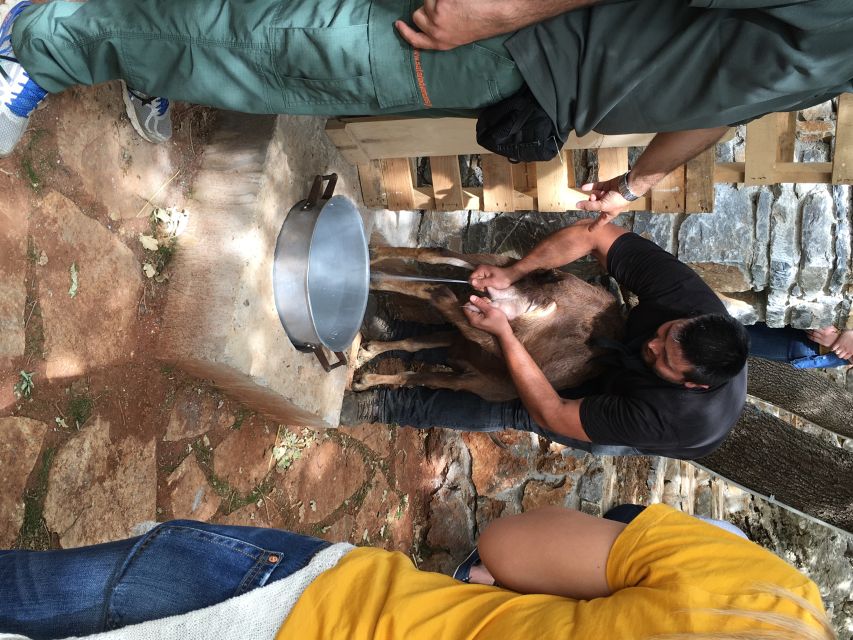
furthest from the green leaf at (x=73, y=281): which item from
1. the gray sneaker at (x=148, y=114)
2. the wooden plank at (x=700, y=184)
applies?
the wooden plank at (x=700, y=184)

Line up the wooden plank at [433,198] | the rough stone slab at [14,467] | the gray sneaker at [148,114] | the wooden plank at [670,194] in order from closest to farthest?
the rough stone slab at [14,467], the gray sneaker at [148,114], the wooden plank at [670,194], the wooden plank at [433,198]

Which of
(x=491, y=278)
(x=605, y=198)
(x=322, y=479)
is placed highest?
(x=605, y=198)

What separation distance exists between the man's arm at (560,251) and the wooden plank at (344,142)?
99cm

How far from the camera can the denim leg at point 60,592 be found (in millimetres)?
1307

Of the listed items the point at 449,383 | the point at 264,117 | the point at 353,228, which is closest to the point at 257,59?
the point at 264,117

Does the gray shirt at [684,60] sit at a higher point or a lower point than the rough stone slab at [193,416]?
higher

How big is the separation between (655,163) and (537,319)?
1147 mm

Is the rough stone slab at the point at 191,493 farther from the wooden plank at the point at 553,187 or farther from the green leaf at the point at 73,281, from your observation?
the wooden plank at the point at 553,187

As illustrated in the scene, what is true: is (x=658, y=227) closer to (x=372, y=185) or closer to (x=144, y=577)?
(x=372, y=185)

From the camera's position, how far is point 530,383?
3160 mm

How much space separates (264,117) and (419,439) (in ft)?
8.95

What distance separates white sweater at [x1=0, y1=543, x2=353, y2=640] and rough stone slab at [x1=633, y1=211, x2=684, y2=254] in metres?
2.98

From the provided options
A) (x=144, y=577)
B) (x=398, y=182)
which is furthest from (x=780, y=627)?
(x=398, y=182)

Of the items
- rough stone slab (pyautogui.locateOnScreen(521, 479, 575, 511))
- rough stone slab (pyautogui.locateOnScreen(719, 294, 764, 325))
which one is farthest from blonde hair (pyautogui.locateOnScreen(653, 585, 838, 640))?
rough stone slab (pyautogui.locateOnScreen(521, 479, 575, 511))
